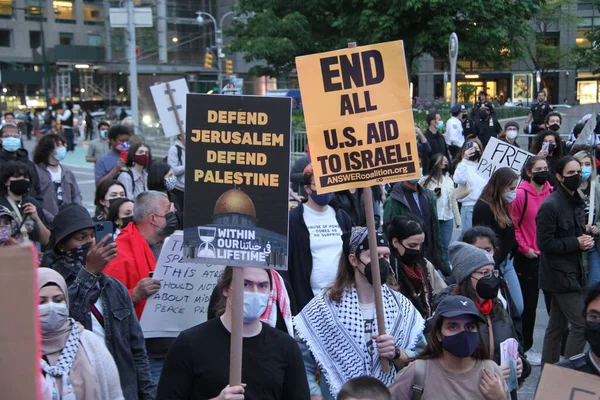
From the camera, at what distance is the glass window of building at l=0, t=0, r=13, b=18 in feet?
239

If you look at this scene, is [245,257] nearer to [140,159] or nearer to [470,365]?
[470,365]

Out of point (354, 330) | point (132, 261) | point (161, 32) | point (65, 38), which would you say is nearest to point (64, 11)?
point (65, 38)

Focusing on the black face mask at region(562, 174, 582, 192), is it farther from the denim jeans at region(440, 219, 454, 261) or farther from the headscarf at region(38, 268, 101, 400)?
the headscarf at region(38, 268, 101, 400)

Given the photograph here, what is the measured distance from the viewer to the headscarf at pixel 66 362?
3791 millimetres

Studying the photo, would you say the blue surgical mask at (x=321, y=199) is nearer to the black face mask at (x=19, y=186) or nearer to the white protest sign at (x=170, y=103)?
the black face mask at (x=19, y=186)

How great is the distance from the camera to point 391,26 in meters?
31.5

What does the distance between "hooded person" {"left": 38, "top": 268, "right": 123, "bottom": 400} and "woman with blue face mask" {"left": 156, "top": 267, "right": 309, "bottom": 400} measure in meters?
0.40

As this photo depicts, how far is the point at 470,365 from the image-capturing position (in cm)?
399

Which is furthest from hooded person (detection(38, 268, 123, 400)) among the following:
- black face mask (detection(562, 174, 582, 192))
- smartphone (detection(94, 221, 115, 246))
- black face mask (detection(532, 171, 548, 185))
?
black face mask (detection(532, 171, 548, 185))

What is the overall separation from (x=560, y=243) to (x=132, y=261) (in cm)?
365

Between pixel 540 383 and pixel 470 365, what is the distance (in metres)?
0.47

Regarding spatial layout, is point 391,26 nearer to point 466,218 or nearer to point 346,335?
point 466,218

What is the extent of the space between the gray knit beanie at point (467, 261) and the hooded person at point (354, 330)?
0.42 m

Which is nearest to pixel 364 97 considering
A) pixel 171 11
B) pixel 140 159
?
pixel 140 159
